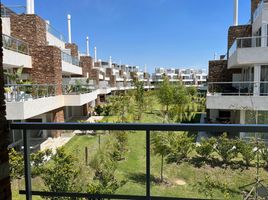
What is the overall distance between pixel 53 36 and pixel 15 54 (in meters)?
9.52

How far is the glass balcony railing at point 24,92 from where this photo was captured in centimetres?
1128

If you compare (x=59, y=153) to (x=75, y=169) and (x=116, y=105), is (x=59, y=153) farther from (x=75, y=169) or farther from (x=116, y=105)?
(x=116, y=105)

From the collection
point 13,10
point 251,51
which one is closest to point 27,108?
point 13,10

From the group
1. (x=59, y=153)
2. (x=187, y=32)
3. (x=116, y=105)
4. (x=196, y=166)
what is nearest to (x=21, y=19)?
(x=116, y=105)

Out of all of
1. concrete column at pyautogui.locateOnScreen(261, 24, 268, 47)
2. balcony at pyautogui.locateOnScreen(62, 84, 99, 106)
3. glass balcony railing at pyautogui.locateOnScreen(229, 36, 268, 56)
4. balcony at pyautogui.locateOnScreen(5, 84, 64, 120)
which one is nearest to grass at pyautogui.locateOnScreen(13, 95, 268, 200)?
balcony at pyautogui.locateOnScreen(5, 84, 64, 120)

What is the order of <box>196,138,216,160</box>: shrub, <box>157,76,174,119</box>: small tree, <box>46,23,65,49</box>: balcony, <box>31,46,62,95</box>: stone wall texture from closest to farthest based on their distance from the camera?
<box>196,138,216,160</box>: shrub → <box>31,46,62,95</box>: stone wall texture → <box>46,23,65,49</box>: balcony → <box>157,76,174,119</box>: small tree

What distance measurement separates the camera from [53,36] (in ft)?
79.0

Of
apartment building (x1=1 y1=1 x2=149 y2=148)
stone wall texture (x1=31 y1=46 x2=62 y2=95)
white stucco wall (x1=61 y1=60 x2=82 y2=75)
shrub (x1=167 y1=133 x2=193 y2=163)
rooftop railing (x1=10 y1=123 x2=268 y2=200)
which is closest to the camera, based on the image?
rooftop railing (x1=10 y1=123 x2=268 y2=200)

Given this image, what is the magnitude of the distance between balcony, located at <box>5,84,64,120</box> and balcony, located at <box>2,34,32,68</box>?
245 cm

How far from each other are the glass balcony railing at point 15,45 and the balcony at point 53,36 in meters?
5.14

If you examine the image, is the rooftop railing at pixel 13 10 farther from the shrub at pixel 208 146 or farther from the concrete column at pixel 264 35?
the shrub at pixel 208 146

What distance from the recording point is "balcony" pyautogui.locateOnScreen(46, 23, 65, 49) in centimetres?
2223

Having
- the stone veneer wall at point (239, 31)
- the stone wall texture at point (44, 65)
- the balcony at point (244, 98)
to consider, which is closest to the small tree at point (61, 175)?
the balcony at point (244, 98)

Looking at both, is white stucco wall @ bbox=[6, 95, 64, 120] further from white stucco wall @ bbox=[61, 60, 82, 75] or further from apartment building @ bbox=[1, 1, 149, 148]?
white stucco wall @ bbox=[61, 60, 82, 75]
